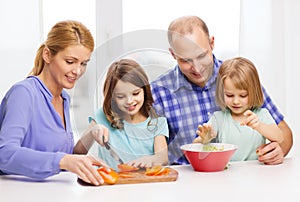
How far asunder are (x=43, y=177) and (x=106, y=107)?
223mm

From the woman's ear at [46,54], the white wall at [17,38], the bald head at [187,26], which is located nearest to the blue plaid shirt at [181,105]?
the bald head at [187,26]

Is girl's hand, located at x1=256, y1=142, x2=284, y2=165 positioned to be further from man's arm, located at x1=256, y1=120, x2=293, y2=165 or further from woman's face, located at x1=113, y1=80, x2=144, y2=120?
woman's face, located at x1=113, y1=80, x2=144, y2=120

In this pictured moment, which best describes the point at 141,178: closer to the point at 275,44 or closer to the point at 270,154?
the point at 270,154

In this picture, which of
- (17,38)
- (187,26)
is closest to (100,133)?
(187,26)

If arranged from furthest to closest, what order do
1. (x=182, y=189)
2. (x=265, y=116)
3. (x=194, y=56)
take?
(x=265, y=116)
(x=194, y=56)
(x=182, y=189)

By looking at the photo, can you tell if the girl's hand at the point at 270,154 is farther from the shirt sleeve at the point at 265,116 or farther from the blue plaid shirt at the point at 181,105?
the blue plaid shirt at the point at 181,105

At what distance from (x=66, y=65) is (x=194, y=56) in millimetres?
332

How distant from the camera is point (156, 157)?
1.11 m

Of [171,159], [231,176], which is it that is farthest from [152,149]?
[231,176]

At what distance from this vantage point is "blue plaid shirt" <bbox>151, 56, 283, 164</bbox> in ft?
3.69

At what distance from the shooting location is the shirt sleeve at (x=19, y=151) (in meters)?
1.07

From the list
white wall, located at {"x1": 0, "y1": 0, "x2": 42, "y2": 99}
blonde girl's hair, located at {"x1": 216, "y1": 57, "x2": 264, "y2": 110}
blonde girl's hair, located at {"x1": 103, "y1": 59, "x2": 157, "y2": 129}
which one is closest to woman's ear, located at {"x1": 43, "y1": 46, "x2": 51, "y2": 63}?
blonde girl's hair, located at {"x1": 103, "y1": 59, "x2": 157, "y2": 129}

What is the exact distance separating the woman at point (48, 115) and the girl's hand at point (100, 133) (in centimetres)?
5

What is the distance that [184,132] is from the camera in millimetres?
1169
